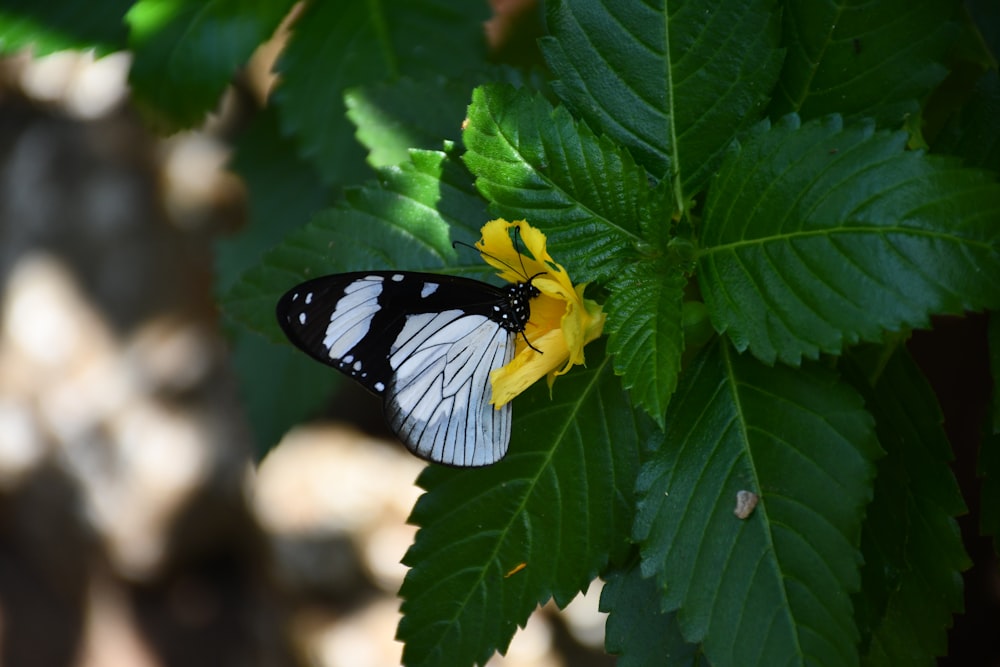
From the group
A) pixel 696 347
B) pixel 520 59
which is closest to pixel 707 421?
pixel 696 347

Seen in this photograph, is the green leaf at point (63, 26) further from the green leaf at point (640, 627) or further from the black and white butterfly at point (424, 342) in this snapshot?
the green leaf at point (640, 627)

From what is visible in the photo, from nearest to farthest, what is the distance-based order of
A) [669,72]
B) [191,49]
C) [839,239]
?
[839,239]
[669,72]
[191,49]

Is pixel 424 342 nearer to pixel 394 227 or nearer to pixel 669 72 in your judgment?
pixel 394 227

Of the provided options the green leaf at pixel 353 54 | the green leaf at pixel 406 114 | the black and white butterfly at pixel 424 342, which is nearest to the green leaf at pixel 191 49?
the green leaf at pixel 353 54

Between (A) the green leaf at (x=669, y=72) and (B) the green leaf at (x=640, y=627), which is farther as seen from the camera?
(B) the green leaf at (x=640, y=627)

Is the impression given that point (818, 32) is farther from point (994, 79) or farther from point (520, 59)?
point (520, 59)

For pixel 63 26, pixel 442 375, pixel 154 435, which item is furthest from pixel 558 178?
pixel 154 435
